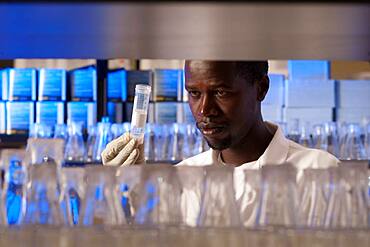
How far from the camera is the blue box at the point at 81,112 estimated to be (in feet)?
13.0

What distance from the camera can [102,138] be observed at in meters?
3.56

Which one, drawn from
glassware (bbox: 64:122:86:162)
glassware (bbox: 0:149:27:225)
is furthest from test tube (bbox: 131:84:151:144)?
glassware (bbox: 64:122:86:162)

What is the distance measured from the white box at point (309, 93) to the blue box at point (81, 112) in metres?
1.15

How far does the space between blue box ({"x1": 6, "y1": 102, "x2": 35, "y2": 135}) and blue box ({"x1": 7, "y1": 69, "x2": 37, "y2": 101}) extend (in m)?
0.04

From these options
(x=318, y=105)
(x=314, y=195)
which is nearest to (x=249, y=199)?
(x=314, y=195)

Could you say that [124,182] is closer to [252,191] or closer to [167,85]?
[252,191]

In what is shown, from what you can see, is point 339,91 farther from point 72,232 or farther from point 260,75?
point 72,232

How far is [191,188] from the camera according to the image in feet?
3.64

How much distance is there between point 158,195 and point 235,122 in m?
0.94

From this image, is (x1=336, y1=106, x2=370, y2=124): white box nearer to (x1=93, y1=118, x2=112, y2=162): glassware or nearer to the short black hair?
(x1=93, y1=118, x2=112, y2=162): glassware

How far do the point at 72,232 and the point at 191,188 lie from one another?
0.80ft

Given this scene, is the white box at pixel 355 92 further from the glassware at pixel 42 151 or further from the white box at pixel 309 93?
the glassware at pixel 42 151

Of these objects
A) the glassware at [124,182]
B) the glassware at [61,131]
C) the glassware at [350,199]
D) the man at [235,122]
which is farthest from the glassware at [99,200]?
the glassware at [61,131]

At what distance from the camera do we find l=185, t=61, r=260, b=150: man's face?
196 cm
